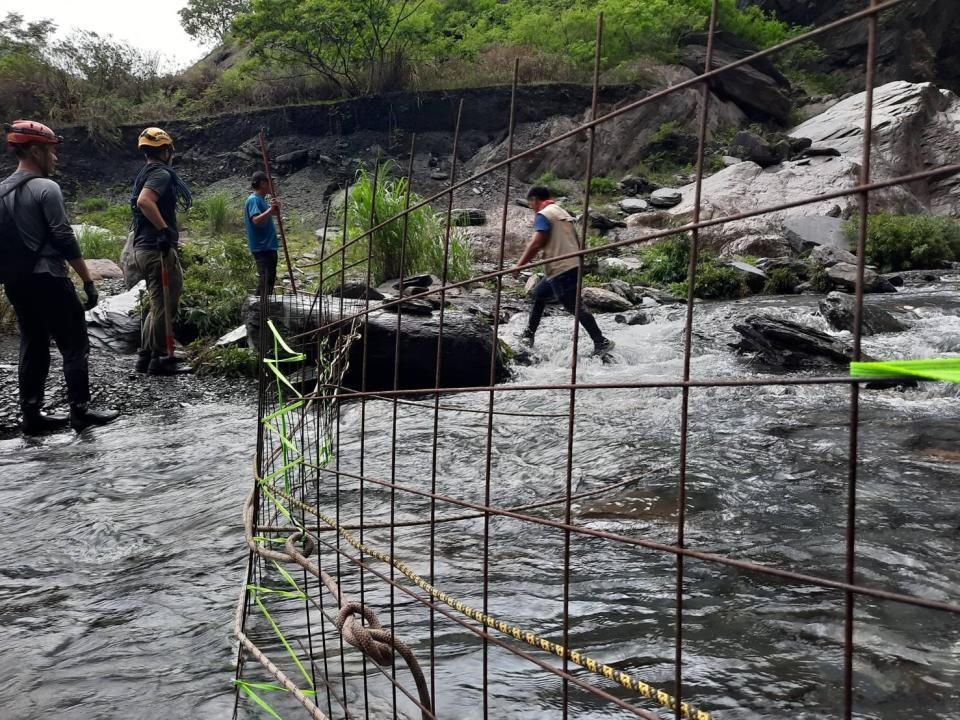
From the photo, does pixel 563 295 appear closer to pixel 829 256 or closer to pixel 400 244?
pixel 400 244

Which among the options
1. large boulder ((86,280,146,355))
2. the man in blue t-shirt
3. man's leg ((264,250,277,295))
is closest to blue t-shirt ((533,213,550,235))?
the man in blue t-shirt

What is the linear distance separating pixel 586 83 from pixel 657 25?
119 inches

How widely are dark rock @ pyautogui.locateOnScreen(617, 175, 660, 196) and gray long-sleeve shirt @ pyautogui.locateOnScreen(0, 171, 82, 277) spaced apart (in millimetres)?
12615

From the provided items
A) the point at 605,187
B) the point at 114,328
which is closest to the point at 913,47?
the point at 605,187

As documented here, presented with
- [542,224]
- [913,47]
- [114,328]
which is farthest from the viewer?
[913,47]

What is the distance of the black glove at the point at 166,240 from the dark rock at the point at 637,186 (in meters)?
11.5

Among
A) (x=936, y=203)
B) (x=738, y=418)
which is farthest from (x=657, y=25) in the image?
(x=738, y=418)

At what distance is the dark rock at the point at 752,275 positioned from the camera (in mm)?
9047

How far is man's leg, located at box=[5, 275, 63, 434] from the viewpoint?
4.31 m

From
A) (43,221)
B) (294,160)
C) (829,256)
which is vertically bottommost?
(43,221)

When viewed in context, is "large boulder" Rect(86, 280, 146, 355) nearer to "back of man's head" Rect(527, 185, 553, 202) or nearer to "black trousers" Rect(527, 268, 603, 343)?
"black trousers" Rect(527, 268, 603, 343)

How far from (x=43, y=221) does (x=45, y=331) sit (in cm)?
74

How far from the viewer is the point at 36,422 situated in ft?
15.5

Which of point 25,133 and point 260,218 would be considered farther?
point 260,218
